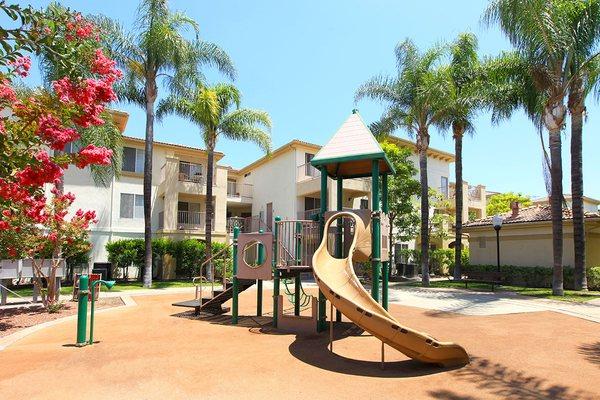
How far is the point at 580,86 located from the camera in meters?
18.1

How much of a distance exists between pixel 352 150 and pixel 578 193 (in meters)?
13.8

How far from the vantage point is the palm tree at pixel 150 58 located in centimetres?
2105

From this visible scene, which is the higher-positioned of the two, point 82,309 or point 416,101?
point 416,101

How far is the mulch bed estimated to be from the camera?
35.0 feet

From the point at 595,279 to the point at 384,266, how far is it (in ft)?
45.8

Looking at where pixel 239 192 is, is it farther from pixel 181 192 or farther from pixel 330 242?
pixel 330 242

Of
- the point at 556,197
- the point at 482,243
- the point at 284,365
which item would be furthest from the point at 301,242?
the point at 482,243

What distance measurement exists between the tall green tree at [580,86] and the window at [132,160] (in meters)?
24.4

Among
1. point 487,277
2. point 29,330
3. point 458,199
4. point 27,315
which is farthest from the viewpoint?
A: point 458,199

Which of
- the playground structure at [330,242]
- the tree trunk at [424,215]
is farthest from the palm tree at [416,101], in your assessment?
the playground structure at [330,242]

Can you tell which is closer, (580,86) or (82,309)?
(82,309)

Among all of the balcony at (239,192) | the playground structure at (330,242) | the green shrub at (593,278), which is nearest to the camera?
the playground structure at (330,242)

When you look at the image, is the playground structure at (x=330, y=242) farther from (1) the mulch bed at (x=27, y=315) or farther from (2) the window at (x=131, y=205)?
(2) the window at (x=131, y=205)

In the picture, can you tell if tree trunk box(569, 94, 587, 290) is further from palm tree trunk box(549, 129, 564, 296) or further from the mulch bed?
the mulch bed
